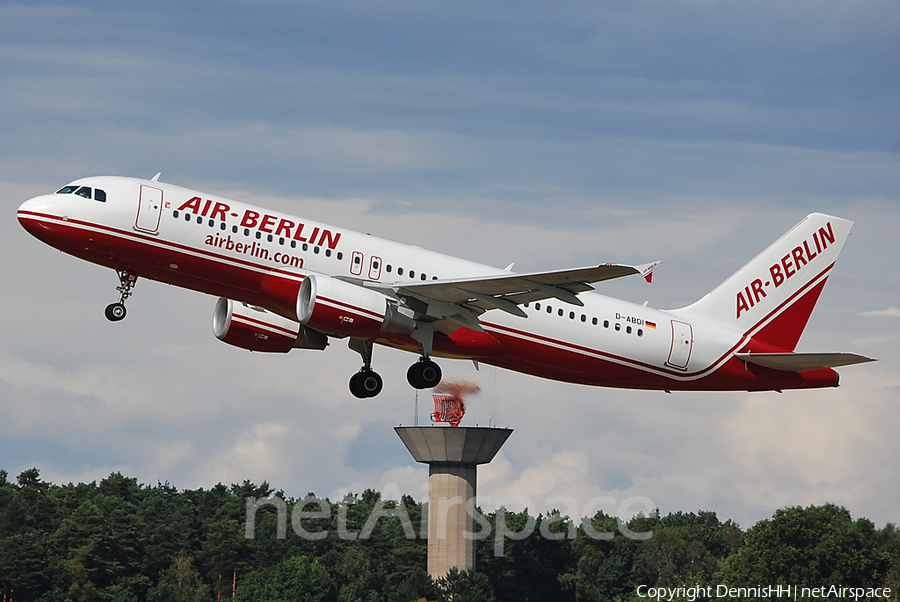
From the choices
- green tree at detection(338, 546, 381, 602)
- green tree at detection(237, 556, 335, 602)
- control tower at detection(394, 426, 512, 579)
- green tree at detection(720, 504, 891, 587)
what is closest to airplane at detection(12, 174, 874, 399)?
green tree at detection(720, 504, 891, 587)

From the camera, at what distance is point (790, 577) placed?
82000 millimetres

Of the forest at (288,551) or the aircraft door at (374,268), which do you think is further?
the forest at (288,551)

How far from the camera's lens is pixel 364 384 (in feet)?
146

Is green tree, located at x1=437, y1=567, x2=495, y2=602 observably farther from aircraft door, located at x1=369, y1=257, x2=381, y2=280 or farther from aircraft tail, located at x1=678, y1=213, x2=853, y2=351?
aircraft door, located at x1=369, y1=257, x2=381, y2=280

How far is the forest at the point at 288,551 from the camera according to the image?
112 metres

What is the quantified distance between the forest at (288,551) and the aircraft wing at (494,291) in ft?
174

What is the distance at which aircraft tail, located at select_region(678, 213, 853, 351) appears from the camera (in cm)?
4809

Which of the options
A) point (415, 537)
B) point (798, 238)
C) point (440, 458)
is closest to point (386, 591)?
point (415, 537)

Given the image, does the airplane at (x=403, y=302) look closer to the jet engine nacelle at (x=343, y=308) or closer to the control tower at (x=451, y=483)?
the jet engine nacelle at (x=343, y=308)

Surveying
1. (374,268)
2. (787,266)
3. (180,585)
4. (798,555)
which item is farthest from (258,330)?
(180,585)

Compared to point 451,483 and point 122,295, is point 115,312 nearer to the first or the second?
point 122,295

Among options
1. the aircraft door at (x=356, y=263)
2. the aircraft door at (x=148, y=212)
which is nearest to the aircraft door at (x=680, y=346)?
the aircraft door at (x=356, y=263)

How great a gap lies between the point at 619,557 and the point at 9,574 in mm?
62151

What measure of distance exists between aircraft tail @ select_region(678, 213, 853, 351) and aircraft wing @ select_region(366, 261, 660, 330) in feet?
34.3
